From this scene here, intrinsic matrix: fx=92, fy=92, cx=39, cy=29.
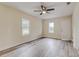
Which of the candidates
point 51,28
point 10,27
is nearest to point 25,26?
point 10,27

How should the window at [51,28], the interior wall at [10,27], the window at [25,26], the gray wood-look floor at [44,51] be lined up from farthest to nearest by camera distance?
the window at [51,28], the window at [25,26], the interior wall at [10,27], the gray wood-look floor at [44,51]

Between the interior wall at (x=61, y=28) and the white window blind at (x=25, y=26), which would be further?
the interior wall at (x=61, y=28)

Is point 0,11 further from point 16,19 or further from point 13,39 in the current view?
point 13,39

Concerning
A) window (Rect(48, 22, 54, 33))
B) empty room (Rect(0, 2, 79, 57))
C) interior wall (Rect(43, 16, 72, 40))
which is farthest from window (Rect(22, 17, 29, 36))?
window (Rect(48, 22, 54, 33))

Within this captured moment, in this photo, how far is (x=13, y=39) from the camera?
5547 mm

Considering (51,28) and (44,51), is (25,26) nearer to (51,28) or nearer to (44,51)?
(44,51)

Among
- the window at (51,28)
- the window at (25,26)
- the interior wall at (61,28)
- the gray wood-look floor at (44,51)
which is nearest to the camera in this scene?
the gray wood-look floor at (44,51)

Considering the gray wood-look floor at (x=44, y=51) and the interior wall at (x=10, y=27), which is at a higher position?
the interior wall at (x=10, y=27)

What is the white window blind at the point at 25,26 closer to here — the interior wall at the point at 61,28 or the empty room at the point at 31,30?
the empty room at the point at 31,30

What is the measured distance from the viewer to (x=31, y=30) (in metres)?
7.98

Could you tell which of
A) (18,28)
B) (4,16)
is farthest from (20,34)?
(4,16)

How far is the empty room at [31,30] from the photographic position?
4418 millimetres

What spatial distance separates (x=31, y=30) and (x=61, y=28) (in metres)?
3.17

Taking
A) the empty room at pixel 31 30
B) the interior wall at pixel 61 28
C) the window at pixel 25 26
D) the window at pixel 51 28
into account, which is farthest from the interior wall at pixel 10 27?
the window at pixel 51 28
